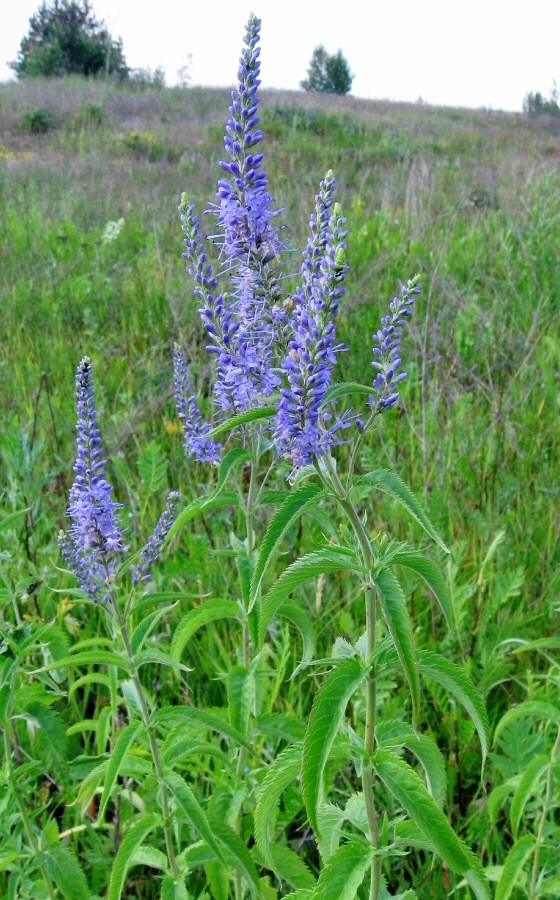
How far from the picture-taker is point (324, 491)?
3.69ft

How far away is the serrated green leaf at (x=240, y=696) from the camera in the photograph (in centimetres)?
162

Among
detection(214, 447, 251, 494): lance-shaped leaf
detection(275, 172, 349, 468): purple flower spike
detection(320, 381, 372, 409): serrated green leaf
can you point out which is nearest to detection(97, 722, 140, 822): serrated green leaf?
detection(214, 447, 251, 494): lance-shaped leaf

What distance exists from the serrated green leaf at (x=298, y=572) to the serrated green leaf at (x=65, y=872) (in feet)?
3.19

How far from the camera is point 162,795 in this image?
161 cm

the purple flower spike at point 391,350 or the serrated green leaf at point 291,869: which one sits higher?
the purple flower spike at point 391,350

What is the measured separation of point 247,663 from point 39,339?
11.3ft

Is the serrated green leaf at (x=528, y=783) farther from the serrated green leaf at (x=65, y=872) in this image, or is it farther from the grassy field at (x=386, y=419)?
the serrated green leaf at (x=65, y=872)

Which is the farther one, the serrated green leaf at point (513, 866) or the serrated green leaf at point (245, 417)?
the serrated green leaf at point (513, 866)

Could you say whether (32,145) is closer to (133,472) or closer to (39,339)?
(39,339)

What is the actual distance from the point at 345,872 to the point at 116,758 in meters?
0.48

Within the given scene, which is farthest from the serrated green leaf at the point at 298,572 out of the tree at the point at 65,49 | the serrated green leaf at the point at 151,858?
the tree at the point at 65,49

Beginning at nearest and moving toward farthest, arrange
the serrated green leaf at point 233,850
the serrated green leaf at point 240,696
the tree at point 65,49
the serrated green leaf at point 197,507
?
the serrated green leaf at point 197,507 < the serrated green leaf at point 233,850 < the serrated green leaf at point 240,696 < the tree at point 65,49

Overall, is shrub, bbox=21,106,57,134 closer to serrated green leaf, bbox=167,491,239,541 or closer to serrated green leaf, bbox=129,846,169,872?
serrated green leaf, bbox=167,491,239,541

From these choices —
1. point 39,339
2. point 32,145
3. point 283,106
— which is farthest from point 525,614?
point 283,106
